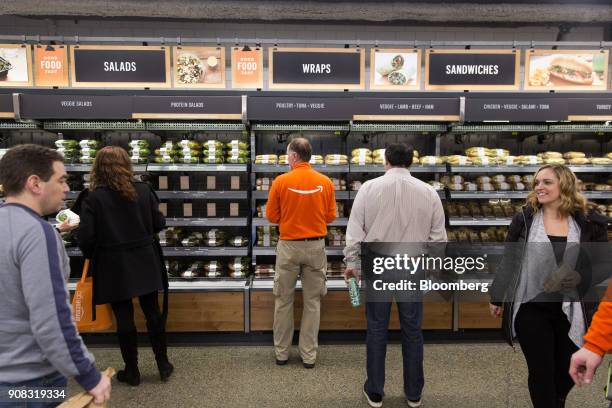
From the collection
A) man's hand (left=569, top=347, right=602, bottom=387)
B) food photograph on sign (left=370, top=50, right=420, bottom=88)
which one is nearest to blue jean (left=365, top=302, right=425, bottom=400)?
man's hand (left=569, top=347, right=602, bottom=387)

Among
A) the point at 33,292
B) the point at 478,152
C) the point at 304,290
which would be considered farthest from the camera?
the point at 478,152

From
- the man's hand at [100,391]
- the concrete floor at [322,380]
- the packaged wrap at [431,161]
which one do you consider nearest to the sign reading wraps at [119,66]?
the concrete floor at [322,380]

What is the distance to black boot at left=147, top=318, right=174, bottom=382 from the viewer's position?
3197 mm

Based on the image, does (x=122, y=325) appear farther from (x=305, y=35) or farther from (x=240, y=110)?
(x=305, y=35)

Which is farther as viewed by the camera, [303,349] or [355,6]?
[355,6]

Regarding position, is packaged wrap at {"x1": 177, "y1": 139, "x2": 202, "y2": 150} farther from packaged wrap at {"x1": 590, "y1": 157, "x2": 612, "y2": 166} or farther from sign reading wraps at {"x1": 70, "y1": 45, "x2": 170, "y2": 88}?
packaged wrap at {"x1": 590, "y1": 157, "x2": 612, "y2": 166}

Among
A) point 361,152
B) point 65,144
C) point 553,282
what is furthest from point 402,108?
point 65,144

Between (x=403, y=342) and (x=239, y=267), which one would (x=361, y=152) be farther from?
(x=403, y=342)

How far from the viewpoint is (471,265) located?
4129mm

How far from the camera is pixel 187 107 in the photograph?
3.78 metres

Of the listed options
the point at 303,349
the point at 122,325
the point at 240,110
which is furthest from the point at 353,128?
the point at 122,325

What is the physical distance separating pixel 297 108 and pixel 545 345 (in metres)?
2.70

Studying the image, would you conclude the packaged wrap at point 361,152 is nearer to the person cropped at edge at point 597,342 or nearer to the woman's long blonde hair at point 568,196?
the woman's long blonde hair at point 568,196

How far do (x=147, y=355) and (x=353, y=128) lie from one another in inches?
115
